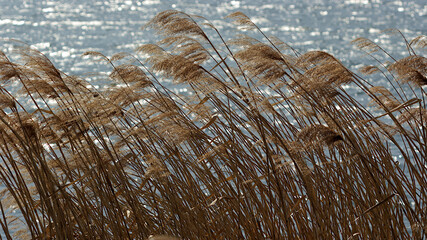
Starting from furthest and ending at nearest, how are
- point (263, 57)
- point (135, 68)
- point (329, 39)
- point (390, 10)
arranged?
point (390, 10), point (329, 39), point (135, 68), point (263, 57)

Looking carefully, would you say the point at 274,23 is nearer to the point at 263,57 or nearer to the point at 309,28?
the point at 309,28

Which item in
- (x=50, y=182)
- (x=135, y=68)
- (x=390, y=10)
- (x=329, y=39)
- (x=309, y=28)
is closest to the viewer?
(x=50, y=182)

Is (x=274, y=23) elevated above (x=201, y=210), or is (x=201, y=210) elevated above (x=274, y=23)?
(x=274, y=23)

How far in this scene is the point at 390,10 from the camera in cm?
1933

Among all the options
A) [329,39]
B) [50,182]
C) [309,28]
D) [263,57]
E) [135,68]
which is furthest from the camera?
[309,28]

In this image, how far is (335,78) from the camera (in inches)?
97.5

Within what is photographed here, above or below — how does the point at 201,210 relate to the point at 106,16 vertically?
below

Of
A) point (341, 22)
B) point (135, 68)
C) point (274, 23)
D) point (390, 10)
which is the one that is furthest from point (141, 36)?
point (135, 68)

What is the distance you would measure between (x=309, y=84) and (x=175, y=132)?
1.92ft

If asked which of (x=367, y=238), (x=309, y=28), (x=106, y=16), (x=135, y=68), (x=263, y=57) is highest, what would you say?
(x=106, y=16)

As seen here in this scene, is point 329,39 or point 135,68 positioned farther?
point 329,39

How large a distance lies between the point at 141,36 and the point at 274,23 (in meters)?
3.89

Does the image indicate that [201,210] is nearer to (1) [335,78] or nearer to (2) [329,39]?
(1) [335,78]

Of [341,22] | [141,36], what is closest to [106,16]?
[141,36]
